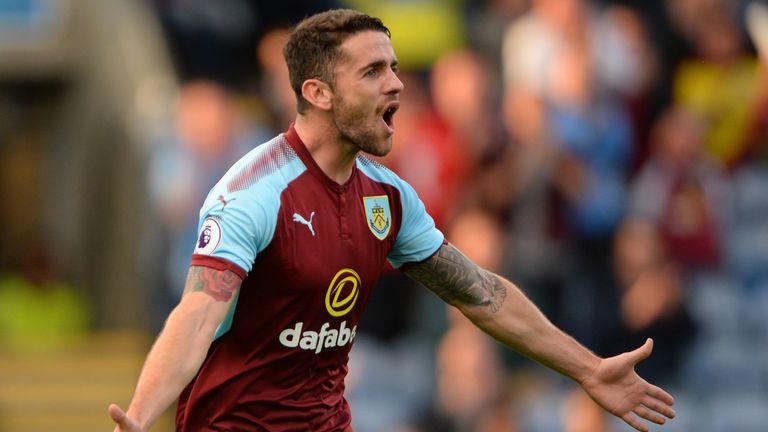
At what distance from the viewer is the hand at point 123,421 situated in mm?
4612

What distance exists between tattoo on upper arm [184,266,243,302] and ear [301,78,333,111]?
2.79 feet

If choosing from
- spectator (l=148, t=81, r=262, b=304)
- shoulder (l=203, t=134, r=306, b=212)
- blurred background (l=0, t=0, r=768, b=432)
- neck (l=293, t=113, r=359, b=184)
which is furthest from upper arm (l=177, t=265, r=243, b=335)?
spectator (l=148, t=81, r=262, b=304)

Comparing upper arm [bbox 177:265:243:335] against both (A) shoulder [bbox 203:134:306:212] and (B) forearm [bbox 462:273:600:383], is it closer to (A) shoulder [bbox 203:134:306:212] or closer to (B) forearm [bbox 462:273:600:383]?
(A) shoulder [bbox 203:134:306:212]

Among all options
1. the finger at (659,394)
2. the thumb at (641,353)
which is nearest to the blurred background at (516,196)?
the finger at (659,394)

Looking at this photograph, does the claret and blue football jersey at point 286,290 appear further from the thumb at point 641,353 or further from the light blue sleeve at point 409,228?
the thumb at point 641,353

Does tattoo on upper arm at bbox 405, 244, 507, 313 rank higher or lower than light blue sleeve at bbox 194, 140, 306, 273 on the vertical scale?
higher

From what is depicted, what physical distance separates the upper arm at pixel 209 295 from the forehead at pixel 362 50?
1000 mm

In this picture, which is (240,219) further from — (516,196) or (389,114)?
(516,196)

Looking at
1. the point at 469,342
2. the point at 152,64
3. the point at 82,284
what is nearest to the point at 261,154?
the point at 469,342

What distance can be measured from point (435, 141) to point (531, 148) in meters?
0.73

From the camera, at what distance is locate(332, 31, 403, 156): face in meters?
5.54

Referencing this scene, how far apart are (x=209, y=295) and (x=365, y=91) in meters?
1.05

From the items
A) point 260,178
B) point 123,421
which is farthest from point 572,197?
point 123,421

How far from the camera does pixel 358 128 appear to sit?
219 inches
